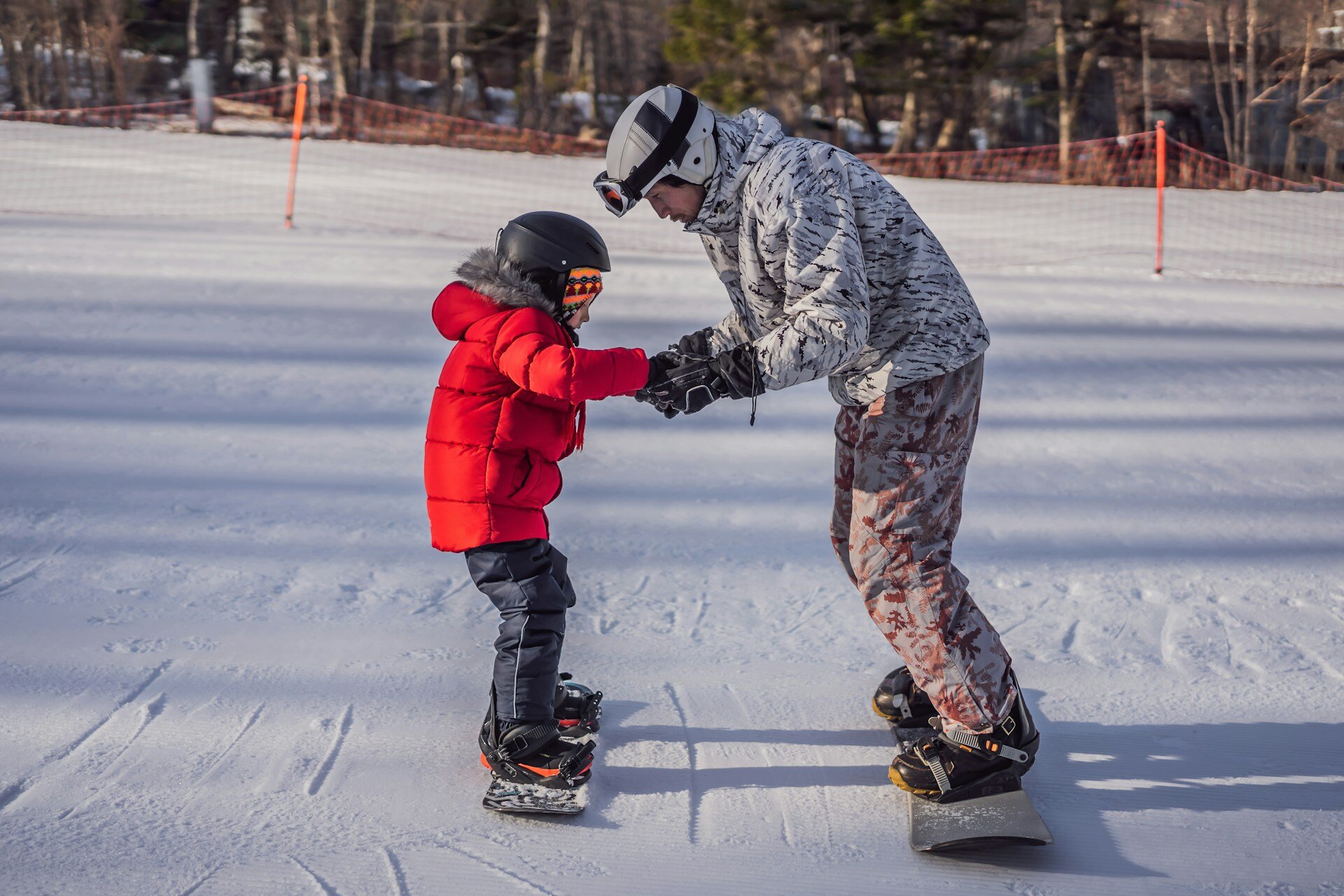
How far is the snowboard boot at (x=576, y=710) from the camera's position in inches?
105

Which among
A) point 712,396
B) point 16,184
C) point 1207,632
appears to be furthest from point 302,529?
point 16,184

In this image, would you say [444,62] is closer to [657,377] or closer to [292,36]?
[292,36]

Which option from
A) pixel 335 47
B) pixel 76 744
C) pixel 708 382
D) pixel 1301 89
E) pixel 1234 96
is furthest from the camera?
pixel 335 47

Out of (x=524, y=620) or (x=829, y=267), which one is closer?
(x=829, y=267)

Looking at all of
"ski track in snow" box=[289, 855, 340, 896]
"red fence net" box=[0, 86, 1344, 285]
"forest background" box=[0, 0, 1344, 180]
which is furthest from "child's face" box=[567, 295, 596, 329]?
"forest background" box=[0, 0, 1344, 180]

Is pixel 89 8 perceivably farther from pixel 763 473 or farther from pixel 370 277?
pixel 763 473

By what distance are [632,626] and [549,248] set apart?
1.49m

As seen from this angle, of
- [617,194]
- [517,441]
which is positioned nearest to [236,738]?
[517,441]

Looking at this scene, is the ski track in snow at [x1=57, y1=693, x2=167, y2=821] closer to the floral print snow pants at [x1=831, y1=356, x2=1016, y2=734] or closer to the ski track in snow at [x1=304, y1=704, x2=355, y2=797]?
the ski track in snow at [x1=304, y1=704, x2=355, y2=797]

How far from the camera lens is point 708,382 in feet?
7.29

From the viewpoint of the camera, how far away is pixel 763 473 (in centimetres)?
489

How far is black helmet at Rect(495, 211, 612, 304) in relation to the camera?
7.51 feet

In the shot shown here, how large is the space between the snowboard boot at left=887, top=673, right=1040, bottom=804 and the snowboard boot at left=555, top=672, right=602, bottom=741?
30.4 inches

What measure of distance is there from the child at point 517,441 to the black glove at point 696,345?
336 millimetres
